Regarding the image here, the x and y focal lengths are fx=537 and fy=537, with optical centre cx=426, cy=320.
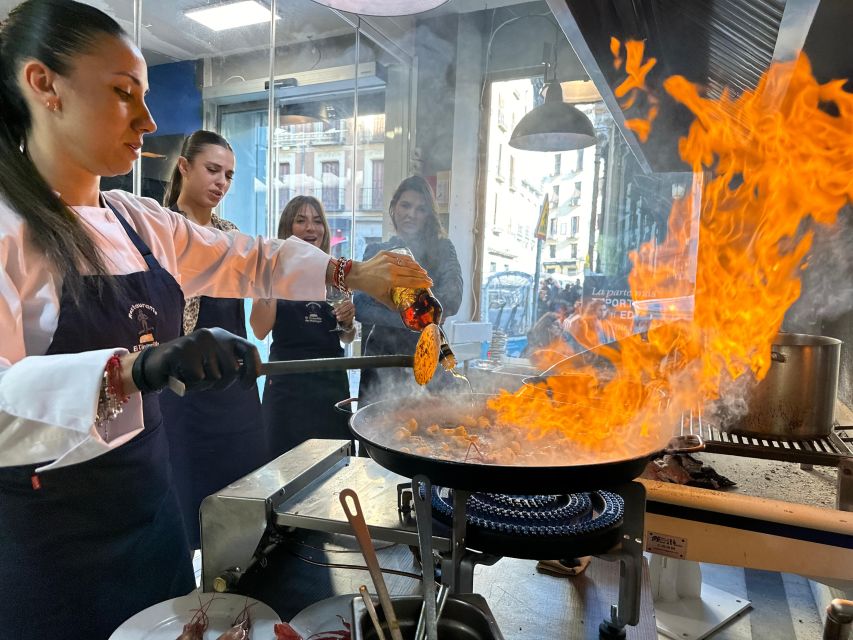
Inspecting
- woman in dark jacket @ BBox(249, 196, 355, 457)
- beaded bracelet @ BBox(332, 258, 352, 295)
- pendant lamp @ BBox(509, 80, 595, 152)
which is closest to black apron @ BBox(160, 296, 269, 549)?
woman in dark jacket @ BBox(249, 196, 355, 457)

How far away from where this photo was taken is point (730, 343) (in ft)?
6.80

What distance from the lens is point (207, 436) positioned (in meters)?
2.61

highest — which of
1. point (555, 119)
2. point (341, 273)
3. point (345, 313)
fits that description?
point (555, 119)

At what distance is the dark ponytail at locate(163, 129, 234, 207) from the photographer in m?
2.70

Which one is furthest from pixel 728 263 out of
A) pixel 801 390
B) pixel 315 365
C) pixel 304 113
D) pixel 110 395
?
pixel 304 113

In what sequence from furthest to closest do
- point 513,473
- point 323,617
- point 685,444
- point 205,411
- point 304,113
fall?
point 304,113, point 205,411, point 685,444, point 323,617, point 513,473

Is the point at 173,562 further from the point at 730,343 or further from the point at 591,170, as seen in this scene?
the point at 591,170

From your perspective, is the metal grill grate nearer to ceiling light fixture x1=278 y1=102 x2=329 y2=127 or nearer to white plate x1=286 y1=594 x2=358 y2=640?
white plate x1=286 y1=594 x2=358 y2=640

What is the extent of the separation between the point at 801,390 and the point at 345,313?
215 centimetres

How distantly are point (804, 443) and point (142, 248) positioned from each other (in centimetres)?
205

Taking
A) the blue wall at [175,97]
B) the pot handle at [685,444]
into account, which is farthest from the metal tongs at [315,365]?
the blue wall at [175,97]

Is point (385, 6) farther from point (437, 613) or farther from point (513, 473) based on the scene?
point (437, 613)

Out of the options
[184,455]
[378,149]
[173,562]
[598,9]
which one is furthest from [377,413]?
[378,149]

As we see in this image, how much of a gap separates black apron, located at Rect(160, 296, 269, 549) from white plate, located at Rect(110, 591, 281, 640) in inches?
59.5
